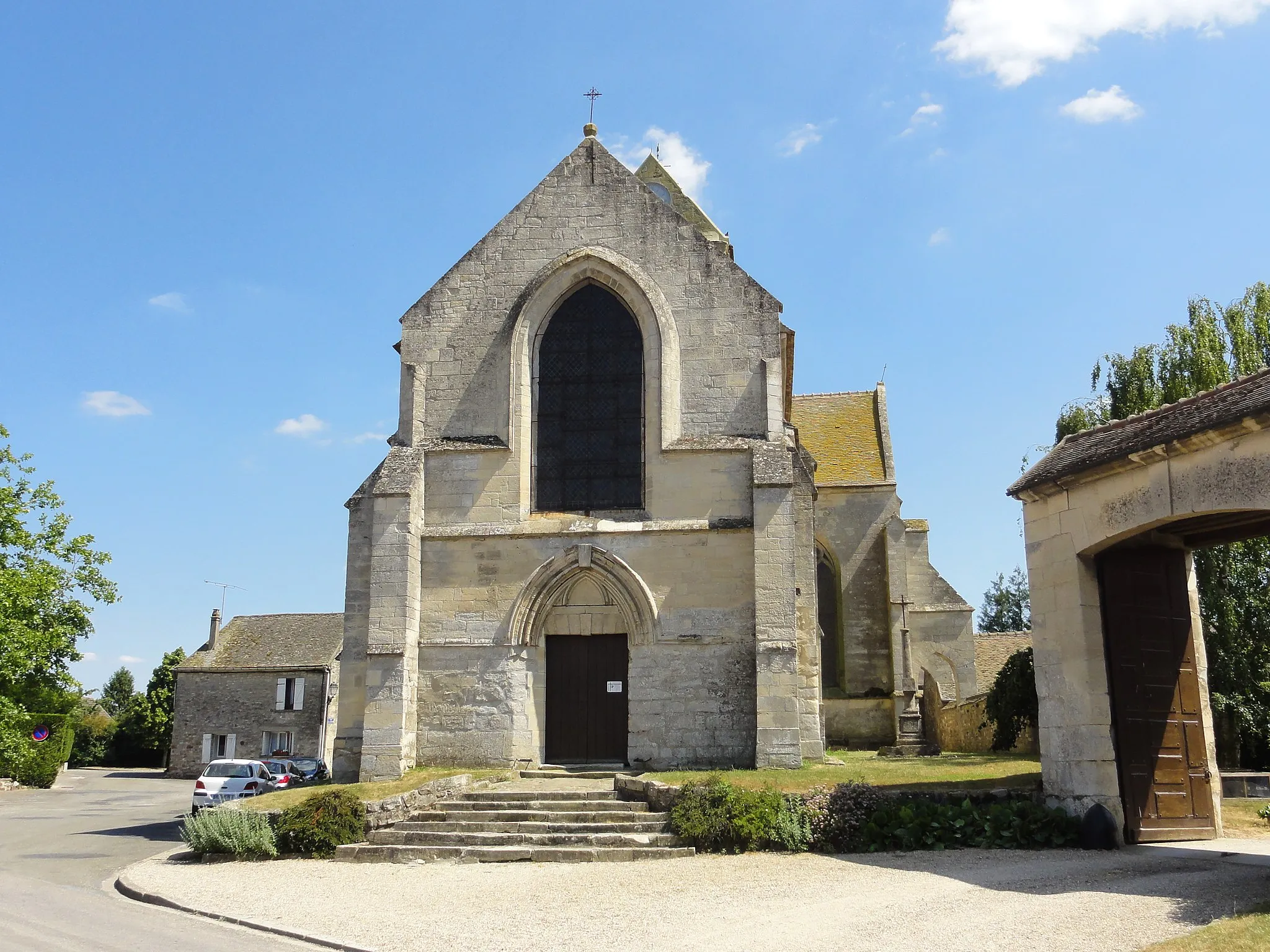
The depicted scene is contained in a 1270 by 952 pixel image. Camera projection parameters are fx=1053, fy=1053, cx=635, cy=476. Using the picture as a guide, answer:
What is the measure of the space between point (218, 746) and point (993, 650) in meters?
27.6

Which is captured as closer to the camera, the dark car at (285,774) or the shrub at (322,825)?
the shrub at (322,825)

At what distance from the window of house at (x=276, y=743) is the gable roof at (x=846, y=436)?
858 inches

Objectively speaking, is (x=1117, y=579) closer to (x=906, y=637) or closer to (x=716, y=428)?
(x=716, y=428)

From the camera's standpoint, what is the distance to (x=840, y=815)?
37.4 ft

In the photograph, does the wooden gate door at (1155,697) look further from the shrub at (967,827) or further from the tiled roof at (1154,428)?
the tiled roof at (1154,428)

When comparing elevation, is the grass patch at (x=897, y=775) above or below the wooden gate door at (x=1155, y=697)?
below

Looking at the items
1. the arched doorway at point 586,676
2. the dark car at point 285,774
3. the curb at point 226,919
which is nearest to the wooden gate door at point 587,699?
the arched doorway at point 586,676

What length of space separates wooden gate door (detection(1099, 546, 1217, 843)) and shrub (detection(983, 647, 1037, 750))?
6.12 m

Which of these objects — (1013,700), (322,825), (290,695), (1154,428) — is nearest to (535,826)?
(322,825)

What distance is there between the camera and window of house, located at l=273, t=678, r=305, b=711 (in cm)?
3800

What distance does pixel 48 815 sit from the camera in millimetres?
21594

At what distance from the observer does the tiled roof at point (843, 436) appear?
84.9ft

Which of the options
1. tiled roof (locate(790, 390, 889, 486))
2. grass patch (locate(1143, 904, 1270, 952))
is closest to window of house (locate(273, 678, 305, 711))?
tiled roof (locate(790, 390, 889, 486))

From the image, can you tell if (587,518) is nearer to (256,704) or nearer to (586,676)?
(586,676)
